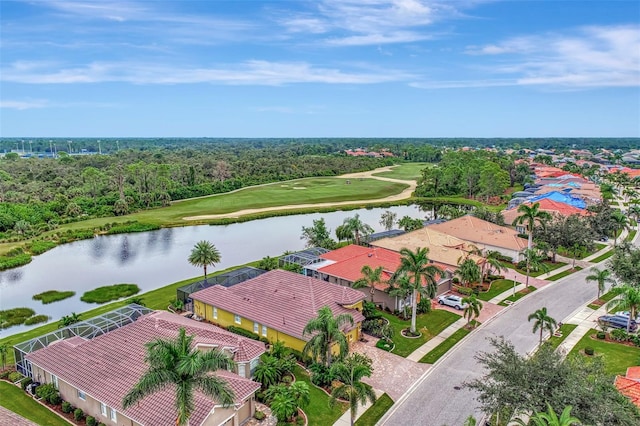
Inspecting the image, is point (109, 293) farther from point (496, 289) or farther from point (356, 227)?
point (496, 289)

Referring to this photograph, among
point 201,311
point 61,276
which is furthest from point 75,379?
point 61,276

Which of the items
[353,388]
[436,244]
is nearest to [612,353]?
[353,388]

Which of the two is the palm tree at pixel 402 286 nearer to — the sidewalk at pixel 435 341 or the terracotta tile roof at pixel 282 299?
the terracotta tile roof at pixel 282 299

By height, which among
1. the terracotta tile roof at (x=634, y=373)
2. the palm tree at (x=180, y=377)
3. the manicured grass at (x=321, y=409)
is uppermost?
the palm tree at (x=180, y=377)

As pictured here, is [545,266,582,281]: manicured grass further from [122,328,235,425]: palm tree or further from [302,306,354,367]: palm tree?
[122,328,235,425]: palm tree

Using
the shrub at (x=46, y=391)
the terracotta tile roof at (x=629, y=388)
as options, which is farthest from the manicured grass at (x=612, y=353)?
the shrub at (x=46, y=391)
